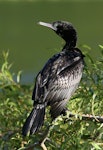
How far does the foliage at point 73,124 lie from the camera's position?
11.0 feet

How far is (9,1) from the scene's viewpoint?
3164 cm

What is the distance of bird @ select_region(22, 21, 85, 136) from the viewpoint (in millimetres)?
3557

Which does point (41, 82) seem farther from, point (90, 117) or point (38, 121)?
point (90, 117)

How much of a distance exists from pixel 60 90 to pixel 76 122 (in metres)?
0.41

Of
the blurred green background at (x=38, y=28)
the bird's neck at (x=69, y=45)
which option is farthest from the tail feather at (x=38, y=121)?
the blurred green background at (x=38, y=28)

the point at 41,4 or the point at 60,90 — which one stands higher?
the point at 60,90

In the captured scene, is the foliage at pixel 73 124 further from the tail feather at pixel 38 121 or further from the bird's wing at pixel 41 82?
the bird's wing at pixel 41 82

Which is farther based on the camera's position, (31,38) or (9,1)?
(9,1)

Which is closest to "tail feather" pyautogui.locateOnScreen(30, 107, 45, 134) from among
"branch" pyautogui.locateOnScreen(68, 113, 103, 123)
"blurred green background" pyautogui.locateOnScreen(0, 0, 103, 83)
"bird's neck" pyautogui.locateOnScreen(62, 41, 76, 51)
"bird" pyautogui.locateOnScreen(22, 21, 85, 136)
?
"bird" pyautogui.locateOnScreen(22, 21, 85, 136)

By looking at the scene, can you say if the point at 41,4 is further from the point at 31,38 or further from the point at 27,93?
the point at 27,93

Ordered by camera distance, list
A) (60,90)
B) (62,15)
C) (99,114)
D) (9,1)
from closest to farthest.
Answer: (99,114) < (60,90) < (62,15) < (9,1)

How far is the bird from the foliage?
0.05 meters

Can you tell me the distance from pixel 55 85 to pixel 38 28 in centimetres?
2094

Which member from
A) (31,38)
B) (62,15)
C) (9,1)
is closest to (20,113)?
(31,38)
